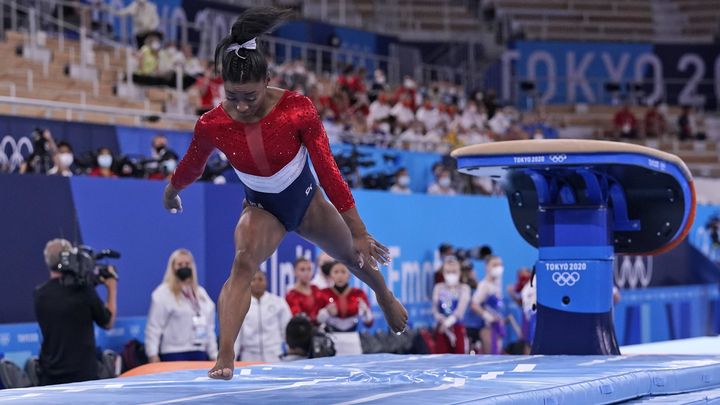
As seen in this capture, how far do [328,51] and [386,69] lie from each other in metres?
1.90

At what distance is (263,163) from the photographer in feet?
16.0

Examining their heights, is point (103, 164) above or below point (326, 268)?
above

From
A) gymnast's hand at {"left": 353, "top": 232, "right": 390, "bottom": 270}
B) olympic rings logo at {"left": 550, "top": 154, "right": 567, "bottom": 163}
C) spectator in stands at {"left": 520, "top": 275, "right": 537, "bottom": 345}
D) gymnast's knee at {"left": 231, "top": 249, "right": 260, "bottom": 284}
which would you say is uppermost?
olympic rings logo at {"left": 550, "top": 154, "right": 567, "bottom": 163}

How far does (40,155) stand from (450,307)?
4.25 meters

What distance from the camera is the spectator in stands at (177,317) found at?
27.6ft

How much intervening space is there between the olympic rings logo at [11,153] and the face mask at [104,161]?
0.59m

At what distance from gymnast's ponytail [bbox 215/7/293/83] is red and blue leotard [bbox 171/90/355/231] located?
8.6 inches

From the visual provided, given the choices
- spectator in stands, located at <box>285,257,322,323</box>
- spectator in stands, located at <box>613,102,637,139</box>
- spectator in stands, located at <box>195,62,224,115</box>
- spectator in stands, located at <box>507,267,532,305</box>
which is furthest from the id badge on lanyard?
spectator in stands, located at <box>613,102,637,139</box>

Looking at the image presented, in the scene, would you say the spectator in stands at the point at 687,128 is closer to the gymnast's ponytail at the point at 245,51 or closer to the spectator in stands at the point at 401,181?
the spectator in stands at the point at 401,181

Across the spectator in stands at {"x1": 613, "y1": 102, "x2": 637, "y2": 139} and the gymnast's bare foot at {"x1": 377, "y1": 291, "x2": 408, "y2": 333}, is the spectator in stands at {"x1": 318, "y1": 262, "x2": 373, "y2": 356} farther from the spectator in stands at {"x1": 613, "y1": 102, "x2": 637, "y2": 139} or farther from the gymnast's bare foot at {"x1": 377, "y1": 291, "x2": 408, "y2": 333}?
the spectator in stands at {"x1": 613, "y1": 102, "x2": 637, "y2": 139}

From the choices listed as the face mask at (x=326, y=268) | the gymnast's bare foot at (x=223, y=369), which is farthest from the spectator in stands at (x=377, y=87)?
the gymnast's bare foot at (x=223, y=369)

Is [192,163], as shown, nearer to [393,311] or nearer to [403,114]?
[393,311]

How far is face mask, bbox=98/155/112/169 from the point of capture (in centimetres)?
973

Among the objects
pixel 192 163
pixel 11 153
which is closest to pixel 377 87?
pixel 11 153
